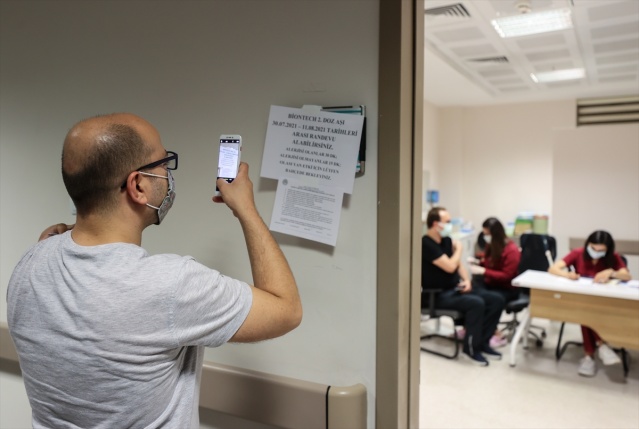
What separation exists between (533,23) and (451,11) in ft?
2.34

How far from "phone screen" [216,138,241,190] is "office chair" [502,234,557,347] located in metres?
3.43

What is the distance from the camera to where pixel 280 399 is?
126 cm

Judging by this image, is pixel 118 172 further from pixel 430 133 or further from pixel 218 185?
pixel 430 133

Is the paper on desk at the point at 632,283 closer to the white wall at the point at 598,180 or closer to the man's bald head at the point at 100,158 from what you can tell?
the white wall at the point at 598,180

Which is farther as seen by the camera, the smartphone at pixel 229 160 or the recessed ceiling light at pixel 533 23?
the recessed ceiling light at pixel 533 23

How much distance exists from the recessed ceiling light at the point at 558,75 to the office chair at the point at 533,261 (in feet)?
5.93

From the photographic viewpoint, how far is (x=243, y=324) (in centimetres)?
82

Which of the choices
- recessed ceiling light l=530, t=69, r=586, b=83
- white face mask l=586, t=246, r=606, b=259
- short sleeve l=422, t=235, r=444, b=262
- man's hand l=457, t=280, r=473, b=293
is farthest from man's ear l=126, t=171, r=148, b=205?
recessed ceiling light l=530, t=69, r=586, b=83

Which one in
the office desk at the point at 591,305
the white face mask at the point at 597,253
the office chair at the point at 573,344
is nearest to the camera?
the white face mask at the point at 597,253

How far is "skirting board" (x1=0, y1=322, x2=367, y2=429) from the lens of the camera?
3.86ft

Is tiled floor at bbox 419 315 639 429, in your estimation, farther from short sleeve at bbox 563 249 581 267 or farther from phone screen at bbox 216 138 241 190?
phone screen at bbox 216 138 241 190

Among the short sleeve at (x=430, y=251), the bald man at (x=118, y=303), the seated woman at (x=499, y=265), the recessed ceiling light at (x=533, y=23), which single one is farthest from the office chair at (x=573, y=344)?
the bald man at (x=118, y=303)

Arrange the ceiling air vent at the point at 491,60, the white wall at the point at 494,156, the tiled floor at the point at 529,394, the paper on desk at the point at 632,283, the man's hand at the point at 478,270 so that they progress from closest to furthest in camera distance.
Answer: the tiled floor at the point at 529,394 < the paper on desk at the point at 632,283 < the man's hand at the point at 478,270 < the ceiling air vent at the point at 491,60 < the white wall at the point at 494,156

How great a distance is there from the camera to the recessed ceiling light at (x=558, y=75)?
4.62 meters
